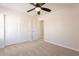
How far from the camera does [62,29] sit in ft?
5.88

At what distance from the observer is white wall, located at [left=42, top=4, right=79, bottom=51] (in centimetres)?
176

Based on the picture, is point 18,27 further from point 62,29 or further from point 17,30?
point 62,29

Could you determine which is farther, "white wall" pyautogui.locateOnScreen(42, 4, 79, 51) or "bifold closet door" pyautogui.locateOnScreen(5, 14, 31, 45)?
"white wall" pyautogui.locateOnScreen(42, 4, 79, 51)

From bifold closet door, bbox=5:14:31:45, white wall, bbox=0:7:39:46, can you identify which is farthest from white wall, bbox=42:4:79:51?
bifold closet door, bbox=5:14:31:45

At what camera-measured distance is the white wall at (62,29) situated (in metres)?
1.76

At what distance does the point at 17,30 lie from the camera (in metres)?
1.72

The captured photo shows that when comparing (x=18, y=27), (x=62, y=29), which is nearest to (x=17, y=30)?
(x=18, y=27)

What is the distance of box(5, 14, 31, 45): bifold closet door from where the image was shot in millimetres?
1627

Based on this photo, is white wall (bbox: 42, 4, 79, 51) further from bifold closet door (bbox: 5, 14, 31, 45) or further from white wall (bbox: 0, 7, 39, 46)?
bifold closet door (bbox: 5, 14, 31, 45)

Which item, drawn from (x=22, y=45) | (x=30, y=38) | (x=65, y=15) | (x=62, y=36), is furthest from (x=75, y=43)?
(x=22, y=45)

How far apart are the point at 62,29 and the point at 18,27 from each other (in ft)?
2.78

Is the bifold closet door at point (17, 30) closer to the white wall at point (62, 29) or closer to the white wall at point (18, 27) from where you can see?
the white wall at point (18, 27)

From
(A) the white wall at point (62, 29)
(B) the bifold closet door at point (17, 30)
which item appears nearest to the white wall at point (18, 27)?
(B) the bifold closet door at point (17, 30)

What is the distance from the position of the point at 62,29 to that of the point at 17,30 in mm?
865
